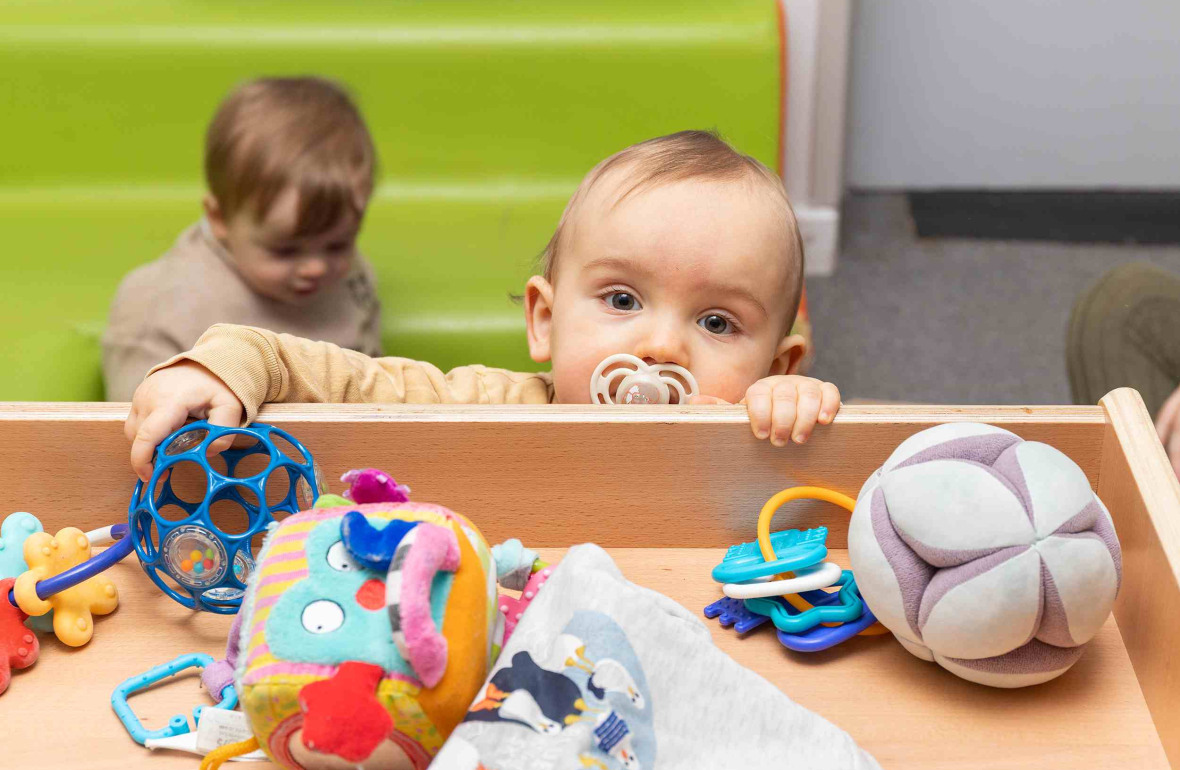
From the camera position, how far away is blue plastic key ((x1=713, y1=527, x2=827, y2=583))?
0.60 meters

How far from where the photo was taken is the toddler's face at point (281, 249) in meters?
1.32

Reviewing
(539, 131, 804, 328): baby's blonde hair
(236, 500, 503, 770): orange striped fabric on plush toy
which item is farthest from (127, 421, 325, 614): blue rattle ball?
(539, 131, 804, 328): baby's blonde hair

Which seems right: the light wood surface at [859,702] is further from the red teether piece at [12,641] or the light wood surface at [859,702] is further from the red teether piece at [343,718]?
the red teether piece at [343,718]

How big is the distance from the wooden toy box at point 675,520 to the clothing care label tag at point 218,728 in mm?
18

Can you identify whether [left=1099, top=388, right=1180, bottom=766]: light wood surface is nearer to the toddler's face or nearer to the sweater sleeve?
the sweater sleeve

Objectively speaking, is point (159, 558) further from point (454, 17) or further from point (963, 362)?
point (963, 362)

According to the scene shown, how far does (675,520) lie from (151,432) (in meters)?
0.31

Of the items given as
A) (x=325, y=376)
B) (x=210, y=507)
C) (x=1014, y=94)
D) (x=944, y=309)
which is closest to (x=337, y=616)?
(x=210, y=507)

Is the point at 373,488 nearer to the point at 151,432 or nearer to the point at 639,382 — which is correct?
the point at 151,432

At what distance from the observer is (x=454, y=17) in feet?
5.06

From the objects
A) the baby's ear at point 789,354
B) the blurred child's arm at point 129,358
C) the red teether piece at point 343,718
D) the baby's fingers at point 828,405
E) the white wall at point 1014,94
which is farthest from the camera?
the white wall at point 1014,94

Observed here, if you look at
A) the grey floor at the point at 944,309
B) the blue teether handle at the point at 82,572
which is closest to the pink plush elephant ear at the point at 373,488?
the blue teether handle at the point at 82,572

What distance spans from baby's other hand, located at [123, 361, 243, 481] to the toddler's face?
0.69 meters

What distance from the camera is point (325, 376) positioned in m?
0.78
